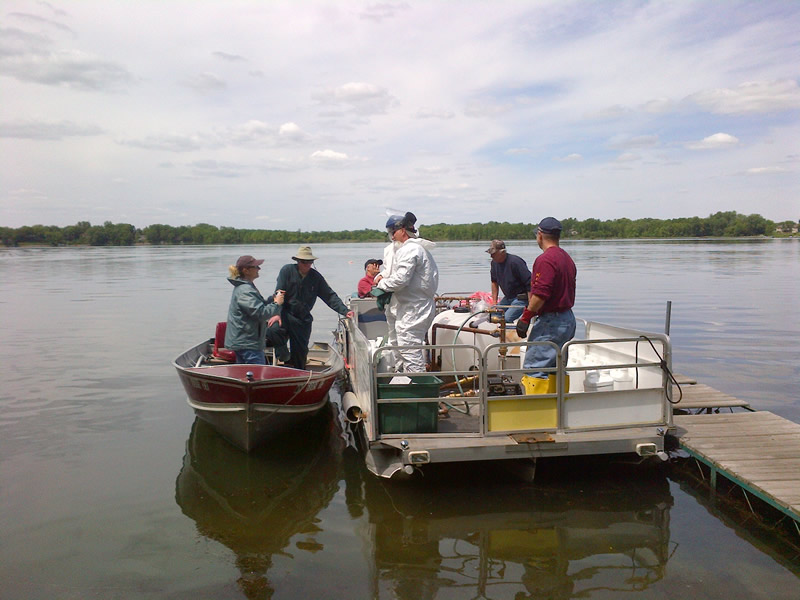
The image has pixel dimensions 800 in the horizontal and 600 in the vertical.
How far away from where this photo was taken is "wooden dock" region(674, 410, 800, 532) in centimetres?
506

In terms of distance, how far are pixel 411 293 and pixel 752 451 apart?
12.0ft

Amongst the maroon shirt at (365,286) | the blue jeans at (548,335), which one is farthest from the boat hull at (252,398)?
the maroon shirt at (365,286)

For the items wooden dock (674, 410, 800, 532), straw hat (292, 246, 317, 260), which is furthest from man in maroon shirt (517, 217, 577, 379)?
straw hat (292, 246, 317, 260)

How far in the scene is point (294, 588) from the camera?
465 centimetres

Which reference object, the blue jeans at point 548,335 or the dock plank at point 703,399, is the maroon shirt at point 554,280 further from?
the dock plank at point 703,399

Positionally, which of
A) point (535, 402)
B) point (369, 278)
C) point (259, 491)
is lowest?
point (259, 491)

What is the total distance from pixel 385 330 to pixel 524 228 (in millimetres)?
106289

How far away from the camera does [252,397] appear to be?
691 cm

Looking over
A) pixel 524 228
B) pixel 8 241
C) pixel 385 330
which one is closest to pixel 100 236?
pixel 8 241

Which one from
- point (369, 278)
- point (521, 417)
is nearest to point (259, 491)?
point (521, 417)

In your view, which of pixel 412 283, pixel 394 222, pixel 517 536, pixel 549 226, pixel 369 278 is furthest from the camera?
pixel 369 278

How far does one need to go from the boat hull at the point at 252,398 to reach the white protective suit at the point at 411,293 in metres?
1.52

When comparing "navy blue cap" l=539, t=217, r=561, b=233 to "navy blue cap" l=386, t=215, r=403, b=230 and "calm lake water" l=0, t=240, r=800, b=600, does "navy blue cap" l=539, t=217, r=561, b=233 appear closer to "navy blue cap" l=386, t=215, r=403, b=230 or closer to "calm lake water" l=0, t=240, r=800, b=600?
"navy blue cap" l=386, t=215, r=403, b=230

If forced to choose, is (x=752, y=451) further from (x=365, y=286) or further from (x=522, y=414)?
(x=365, y=286)
